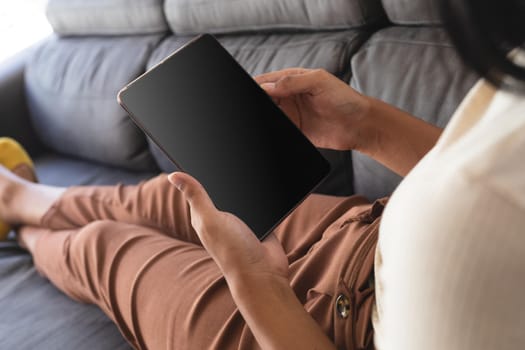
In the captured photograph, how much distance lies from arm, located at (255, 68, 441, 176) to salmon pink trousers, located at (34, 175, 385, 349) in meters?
0.10

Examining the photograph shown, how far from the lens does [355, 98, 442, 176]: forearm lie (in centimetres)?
81

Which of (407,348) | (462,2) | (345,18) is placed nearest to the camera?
(462,2)

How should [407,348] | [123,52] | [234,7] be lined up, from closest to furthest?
[407,348] < [234,7] < [123,52]

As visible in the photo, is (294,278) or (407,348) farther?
(294,278)

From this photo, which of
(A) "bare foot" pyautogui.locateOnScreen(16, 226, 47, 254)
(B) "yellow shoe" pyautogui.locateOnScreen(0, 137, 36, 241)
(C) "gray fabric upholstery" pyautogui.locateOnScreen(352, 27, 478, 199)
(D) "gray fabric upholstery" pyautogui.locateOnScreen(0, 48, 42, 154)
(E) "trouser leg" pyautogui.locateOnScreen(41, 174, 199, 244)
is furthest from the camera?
(D) "gray fabric upholstery" pyautogui.locateOnScreen(0, 48, 42, 154)

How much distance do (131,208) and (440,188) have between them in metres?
0.86

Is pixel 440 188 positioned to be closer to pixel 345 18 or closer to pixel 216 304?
pixel 216 304

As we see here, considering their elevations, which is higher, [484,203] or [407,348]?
[484,203]

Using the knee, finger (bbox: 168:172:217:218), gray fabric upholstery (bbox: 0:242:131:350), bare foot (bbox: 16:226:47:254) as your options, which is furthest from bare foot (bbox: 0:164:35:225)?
finger (bbox: 168:172:217:218)

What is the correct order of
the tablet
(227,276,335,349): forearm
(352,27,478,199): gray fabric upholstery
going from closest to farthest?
1. (227,276,335,349): forearm
2. the tablet
3. (352,27,478,199): gray fabric upholstery

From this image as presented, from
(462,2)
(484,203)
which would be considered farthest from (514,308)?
(462,2)

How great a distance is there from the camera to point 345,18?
44.9 inches

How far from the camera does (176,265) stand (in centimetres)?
89

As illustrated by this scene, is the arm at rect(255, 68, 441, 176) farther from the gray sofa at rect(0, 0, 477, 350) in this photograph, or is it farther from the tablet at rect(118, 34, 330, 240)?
the gray sofa at rect(0, 0, 477, 350)
